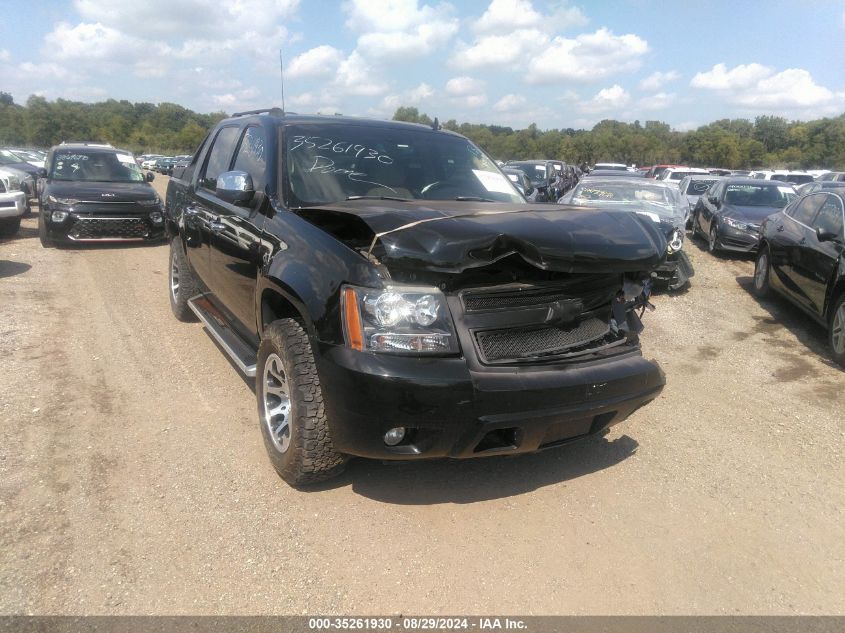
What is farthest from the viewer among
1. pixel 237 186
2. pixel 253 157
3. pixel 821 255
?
pixel 821 255

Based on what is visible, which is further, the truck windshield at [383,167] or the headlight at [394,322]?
the truck windshield at [383,167]

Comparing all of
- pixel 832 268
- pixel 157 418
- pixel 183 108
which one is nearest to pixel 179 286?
pixel 157 418

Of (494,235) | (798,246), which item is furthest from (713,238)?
(494,235)

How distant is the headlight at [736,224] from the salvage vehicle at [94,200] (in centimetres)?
1054

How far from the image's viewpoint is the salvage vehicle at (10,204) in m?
11.1

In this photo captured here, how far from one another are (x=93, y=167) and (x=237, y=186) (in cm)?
976

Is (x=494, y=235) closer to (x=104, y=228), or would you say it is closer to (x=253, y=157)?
(x=253, y=157)

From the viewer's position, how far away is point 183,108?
365 feet

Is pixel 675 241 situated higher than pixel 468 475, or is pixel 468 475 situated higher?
pixel 675 241

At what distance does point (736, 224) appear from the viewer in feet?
37.9

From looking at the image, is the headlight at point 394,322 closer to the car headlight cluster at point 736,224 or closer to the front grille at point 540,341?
the front grille at point 540,341

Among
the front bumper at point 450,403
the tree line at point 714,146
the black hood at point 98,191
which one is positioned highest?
the tree line at point 714,146

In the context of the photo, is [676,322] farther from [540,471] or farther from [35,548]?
[35,548]

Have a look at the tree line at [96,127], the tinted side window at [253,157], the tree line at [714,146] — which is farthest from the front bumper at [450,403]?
the tree line at [96,127]
